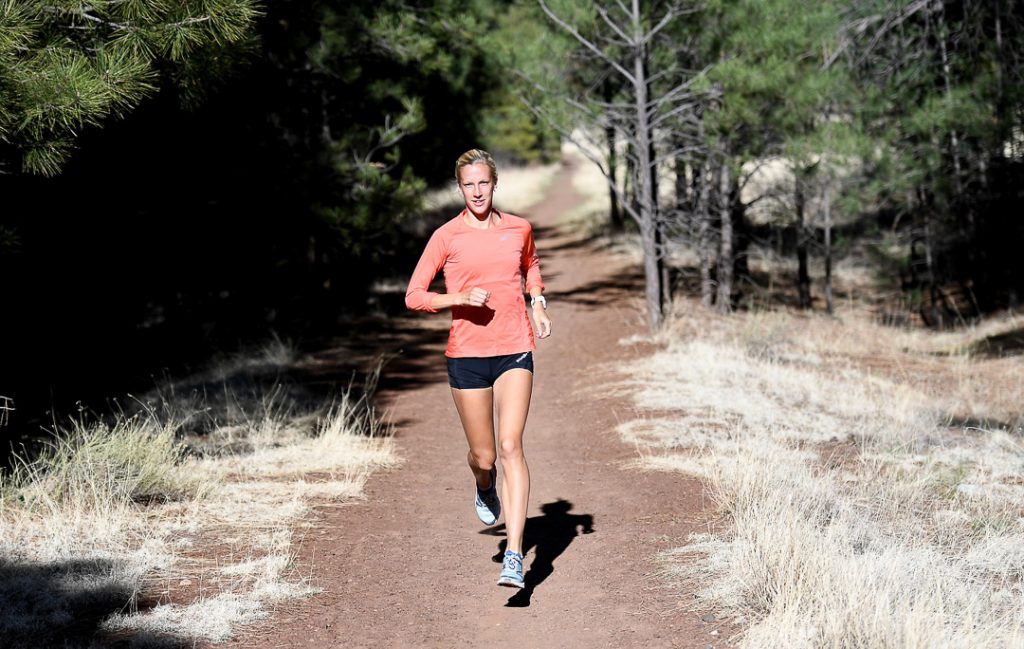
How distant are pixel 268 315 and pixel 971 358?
11.0m

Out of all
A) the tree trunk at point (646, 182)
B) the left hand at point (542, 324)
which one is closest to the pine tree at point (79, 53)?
the left hand at point (542, 324)

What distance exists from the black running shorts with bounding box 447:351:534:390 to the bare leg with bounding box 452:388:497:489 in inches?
1.8

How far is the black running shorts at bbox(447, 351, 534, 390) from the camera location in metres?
5.38

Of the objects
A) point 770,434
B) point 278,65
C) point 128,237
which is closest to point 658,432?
point 770,434

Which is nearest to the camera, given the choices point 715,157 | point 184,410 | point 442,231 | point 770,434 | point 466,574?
point 442,231

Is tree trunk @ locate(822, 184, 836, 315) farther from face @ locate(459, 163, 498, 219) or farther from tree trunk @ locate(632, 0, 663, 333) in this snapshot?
face @ locate(459, 163, 498, 219)

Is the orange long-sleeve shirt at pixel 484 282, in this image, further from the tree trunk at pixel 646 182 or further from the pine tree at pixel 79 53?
the tree trunk at pixel 646 182

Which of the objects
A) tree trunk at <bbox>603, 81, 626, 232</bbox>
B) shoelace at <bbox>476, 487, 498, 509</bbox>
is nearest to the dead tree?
tree trunk at <bbox>603, 81, 626, 232</bbox>

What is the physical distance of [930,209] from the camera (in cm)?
2188

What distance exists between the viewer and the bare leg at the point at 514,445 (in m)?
5.30

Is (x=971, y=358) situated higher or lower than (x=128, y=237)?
lower

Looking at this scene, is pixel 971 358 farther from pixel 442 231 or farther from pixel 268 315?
pixel 442 231

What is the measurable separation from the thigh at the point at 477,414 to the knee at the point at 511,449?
18 cm

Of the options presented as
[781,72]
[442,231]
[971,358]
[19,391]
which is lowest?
[971,358]
